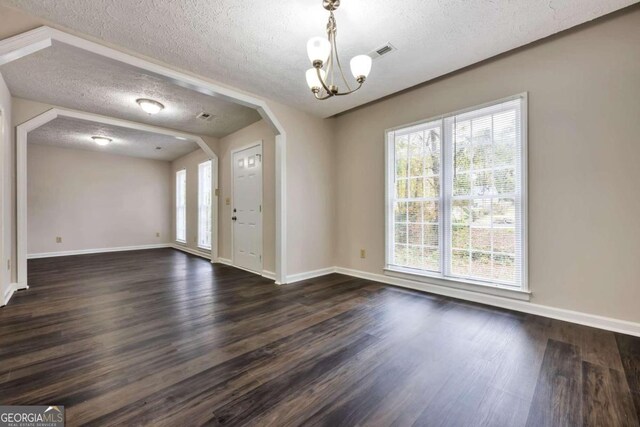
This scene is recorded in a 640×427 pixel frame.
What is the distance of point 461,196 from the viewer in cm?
300

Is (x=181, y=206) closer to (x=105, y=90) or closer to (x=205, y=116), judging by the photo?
(x=205, y=116)

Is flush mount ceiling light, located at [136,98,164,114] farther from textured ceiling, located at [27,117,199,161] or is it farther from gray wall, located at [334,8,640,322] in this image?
gray wall, located at [334,8,640,322]

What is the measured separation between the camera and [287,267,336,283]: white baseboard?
388 centimetres

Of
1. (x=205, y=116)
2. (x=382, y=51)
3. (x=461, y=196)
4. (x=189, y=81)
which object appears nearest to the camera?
(x=382, y=51)

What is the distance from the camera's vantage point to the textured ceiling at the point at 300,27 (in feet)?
6.51

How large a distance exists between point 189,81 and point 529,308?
4172mm

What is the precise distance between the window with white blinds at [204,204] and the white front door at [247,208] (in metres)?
1.50

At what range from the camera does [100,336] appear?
2.17 m

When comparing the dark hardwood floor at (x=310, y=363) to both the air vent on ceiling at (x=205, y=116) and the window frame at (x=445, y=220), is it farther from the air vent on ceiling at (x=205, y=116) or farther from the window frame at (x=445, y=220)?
the air vent on ceiling at (x=205, y=116)

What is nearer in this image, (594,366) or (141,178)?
(594,366)

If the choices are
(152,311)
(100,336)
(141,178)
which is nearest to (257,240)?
(152,311)

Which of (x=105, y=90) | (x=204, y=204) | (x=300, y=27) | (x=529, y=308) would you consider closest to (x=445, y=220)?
(x=529, y=308)

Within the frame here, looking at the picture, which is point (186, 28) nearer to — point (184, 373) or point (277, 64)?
point (277, 64)

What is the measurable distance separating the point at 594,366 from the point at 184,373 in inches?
103
